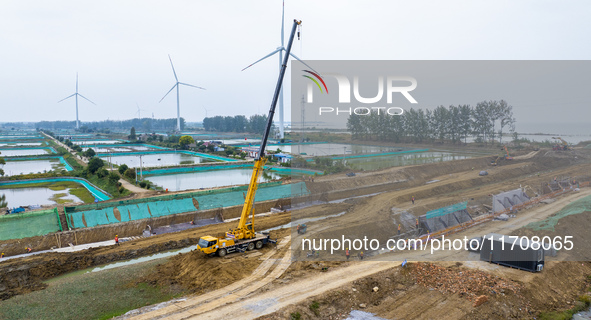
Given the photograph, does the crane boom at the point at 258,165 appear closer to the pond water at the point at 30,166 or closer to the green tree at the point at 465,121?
the green tree at the point at 465,121

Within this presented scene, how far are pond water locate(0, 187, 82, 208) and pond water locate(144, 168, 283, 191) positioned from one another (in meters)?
8.59

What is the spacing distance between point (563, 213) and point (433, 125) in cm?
1809

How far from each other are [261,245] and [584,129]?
29579mm

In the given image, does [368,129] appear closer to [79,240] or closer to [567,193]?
[567,193]

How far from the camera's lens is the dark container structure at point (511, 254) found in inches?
680

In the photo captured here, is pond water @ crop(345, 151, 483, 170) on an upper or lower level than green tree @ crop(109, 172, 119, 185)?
upper

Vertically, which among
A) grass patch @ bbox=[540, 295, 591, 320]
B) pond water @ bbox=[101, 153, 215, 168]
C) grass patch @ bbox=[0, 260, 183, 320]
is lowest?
grass patch @ bbox=[540, 295, 591, 320]

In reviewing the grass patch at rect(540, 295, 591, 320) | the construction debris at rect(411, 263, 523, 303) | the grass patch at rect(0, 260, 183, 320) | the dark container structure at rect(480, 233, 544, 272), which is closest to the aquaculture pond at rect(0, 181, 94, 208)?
the grass patch at rect(0, 260, 183, 320)

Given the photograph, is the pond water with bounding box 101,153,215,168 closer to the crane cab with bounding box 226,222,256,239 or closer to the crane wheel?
the crane cab with bounding box 226,222,256,239

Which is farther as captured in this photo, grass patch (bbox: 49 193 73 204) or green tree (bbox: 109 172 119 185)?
green tree (bbox: 109 172 119 185)

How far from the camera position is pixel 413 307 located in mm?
14367

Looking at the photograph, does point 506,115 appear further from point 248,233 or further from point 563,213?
point 248,233

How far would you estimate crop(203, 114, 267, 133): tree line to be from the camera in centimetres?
15185

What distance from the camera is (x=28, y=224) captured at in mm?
23438
